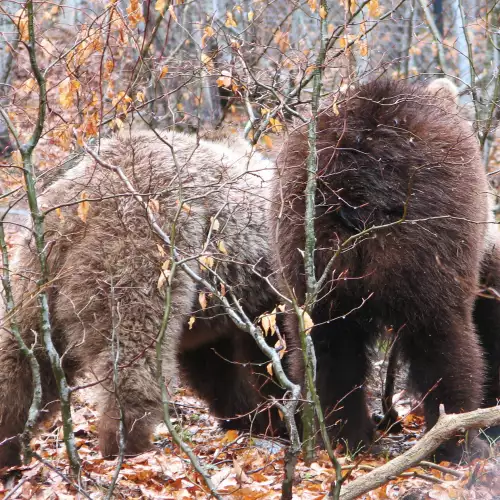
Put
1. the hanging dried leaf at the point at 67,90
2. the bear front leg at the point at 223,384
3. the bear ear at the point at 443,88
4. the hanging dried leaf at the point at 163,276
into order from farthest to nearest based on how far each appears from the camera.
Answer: the bear front leg at the point at 223,384
the bear ear at the point at 443,88
the hanging dried leaf at the point at 67,90
the hanging dried leaf at the point at 163,276

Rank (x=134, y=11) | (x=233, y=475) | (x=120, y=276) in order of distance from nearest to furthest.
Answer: (x=134, y=11), (x=233, y=475), (x=120, y=276)

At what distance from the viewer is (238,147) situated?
23.7 ft

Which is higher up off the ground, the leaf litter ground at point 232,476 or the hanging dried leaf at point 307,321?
the hanging dried leaf at point 307,321

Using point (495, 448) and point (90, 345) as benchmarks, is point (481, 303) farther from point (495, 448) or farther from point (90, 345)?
point (90, 345)

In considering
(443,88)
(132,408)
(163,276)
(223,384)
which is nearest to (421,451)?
(163,276)

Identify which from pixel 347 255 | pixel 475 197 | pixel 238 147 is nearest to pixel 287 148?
pixel 347 255

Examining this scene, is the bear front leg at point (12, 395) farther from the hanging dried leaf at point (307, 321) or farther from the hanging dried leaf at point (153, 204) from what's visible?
the hanging dried leaf at point (307, 321)

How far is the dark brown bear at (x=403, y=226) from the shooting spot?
4891mm

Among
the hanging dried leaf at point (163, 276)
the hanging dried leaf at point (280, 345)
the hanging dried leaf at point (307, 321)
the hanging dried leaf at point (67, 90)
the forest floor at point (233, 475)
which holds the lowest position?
the forest floor at point (233, 475)

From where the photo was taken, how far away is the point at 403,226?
487cm

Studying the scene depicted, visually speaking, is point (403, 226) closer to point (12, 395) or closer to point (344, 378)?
point (344, 378)

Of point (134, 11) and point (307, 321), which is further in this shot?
point (134, 11)

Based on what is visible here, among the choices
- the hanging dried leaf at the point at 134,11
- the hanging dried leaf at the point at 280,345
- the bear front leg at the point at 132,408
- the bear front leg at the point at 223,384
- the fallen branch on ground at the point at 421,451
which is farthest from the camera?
the bear front leg at the point at 223,384

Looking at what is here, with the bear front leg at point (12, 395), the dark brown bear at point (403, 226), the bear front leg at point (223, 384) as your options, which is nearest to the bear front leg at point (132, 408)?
the bear front leg at point (12, 395)
